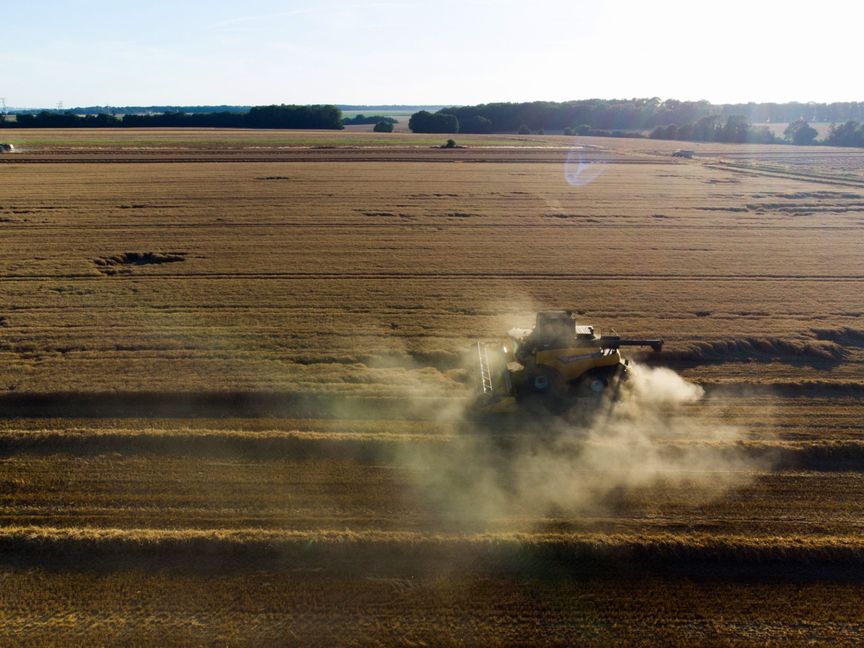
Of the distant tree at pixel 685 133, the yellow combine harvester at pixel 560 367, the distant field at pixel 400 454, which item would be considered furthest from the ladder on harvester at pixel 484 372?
the distant tree at pixel 685 133

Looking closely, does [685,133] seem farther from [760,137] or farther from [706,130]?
[760,137]

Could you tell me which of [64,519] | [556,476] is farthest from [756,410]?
[64,519]

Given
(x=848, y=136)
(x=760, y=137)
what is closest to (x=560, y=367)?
(x=760, y=137)

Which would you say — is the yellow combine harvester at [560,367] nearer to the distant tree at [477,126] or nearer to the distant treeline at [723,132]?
the distant treeline at [723,132]

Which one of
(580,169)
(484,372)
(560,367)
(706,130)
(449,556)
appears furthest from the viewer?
(706,130)

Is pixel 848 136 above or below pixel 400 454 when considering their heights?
above

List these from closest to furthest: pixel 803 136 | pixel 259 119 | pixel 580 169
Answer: pixel 580 169
pixel 803 136
pixel 259 119

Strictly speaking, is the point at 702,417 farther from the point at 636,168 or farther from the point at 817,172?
the point at 817,172
